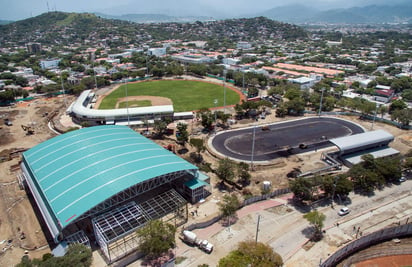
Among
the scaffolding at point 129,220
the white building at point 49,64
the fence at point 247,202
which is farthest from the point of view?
the white building at point 49,64

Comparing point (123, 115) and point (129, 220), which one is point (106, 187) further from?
point (123, 115)

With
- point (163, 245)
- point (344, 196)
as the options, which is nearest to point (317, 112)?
point (344, 196)

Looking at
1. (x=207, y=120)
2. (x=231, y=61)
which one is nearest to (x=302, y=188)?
(x=207, y=120)

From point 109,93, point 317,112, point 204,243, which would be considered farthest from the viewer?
point 109,93

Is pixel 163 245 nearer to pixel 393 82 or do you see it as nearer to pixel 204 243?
pixel 204 243

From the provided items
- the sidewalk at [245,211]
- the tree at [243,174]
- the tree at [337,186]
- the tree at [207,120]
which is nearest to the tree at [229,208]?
the sidewalk at [245,211]

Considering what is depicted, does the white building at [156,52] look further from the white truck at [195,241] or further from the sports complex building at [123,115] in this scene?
the white truck at [195,241]
